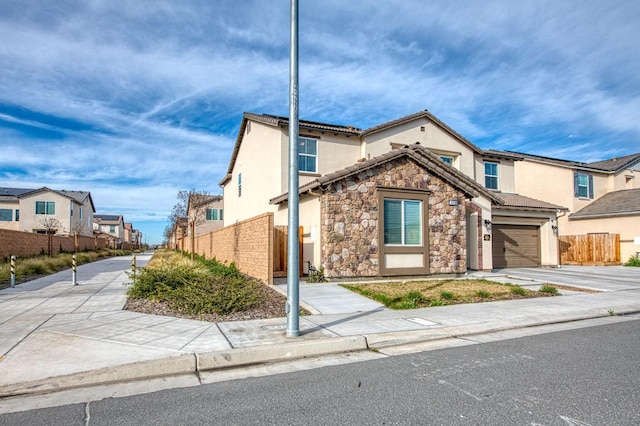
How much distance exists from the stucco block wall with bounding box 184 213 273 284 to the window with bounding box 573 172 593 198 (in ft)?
68.7

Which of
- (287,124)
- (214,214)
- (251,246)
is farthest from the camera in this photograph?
(214,214)

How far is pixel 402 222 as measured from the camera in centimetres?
1448

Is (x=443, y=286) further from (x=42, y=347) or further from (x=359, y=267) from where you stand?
(x=42, y=347)

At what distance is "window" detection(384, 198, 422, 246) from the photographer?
14.2 m

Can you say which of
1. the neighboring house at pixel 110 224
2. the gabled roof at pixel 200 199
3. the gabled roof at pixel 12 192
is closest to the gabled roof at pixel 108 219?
the neighboring house at pixel 110 224

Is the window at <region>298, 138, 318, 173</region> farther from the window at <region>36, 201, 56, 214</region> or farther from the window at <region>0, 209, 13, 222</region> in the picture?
the window at <region>0, 209, 13, 222</region>

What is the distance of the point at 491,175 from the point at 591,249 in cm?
732

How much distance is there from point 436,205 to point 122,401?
41.2ft

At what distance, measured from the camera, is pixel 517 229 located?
20797 millimetres

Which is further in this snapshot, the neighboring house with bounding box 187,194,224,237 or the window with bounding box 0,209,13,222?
the window with bounding box 0,209,13,222

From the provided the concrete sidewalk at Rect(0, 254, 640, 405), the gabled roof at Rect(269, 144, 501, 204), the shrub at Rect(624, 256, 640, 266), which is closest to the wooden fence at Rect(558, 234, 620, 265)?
the shrub at Rect(624, 256, 640, 266)

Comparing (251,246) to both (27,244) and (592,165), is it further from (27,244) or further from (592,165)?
(592,165)

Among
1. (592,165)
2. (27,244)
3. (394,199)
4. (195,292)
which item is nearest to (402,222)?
(394,199)

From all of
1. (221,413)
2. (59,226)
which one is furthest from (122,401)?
(59,226)
